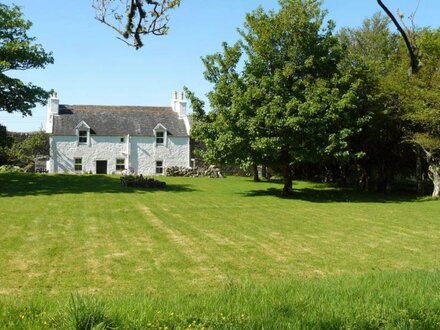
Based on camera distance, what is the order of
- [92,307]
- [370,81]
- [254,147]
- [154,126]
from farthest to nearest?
1. [154,126]
2. [370,81]
3. [254,147]
4. [92,307]

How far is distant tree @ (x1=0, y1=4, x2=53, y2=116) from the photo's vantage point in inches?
1109

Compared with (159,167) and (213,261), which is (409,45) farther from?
(159,167)

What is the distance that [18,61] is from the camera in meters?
28.8

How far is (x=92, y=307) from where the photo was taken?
4.99 meters

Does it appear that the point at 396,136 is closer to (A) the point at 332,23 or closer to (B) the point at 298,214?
(A) the point at 332,23

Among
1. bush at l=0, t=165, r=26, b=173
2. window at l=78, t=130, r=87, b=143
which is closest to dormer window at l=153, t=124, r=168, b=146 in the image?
window at l=78, t=130, r=87, b=143

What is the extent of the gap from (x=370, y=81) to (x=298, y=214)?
14.3 m

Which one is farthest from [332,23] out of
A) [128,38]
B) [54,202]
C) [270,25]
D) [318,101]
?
[128,38]

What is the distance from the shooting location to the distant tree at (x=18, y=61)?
92.4 feet

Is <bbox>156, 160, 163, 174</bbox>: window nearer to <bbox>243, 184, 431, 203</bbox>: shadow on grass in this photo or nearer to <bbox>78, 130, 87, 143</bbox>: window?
<bbox>78, 130, 87, 143</bbox>: window

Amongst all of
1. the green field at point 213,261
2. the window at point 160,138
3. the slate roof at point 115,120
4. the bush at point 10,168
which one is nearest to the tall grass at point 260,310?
the green field at point 213,261

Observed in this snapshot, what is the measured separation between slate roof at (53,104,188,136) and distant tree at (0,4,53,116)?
60.7ft

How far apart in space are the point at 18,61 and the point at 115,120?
21.5m

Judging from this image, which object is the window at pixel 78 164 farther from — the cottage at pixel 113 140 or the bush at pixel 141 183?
the bush at pixel 141 183
